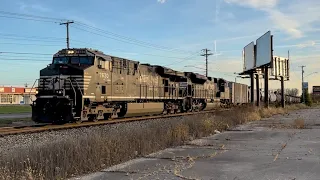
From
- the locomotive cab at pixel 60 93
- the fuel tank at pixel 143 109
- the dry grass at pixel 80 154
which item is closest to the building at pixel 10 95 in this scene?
the fuel tank at pixel 143 109

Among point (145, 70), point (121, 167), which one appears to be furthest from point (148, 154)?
point (145, 70)

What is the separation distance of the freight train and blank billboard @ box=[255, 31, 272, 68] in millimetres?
10020

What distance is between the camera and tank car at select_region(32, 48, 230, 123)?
694 inches

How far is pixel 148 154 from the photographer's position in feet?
30.4

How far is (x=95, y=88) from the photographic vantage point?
18906 millimetres

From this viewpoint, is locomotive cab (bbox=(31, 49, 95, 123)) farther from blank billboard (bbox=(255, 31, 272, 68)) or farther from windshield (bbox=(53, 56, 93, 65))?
blank billboard (bbox=(255, 31, 272, 68))

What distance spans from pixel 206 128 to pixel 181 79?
55.9 feet

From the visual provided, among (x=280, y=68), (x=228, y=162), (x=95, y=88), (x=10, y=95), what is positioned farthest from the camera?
(x=10, y=95)

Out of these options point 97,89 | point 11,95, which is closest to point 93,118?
point 97,89

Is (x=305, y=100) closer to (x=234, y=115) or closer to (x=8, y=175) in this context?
(x=234, y=115)

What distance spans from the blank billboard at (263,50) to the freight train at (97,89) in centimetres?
1002

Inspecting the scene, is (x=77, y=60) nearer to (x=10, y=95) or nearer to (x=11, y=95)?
(x=10, y=95)

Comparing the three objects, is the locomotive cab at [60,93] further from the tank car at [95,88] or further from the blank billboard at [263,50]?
the blank billboard at [263,50]

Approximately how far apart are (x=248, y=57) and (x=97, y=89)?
26.2 meters
